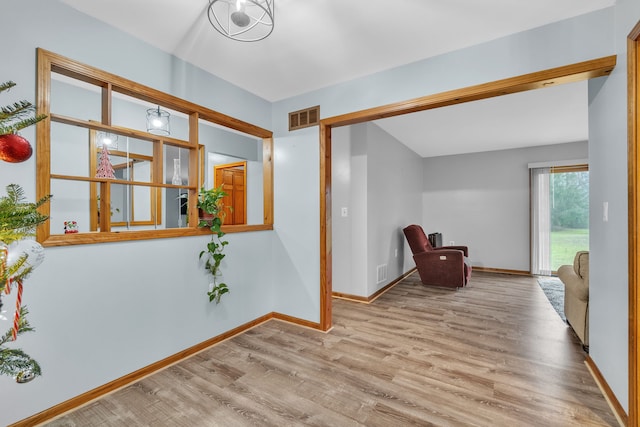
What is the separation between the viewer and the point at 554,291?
4363 millimetres

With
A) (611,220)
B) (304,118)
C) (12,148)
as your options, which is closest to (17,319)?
(12,148)

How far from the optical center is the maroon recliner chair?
4445 mm

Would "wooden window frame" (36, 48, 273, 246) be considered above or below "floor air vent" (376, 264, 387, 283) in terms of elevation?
above

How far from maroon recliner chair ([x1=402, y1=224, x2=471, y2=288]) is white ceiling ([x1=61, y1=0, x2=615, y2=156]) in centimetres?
229

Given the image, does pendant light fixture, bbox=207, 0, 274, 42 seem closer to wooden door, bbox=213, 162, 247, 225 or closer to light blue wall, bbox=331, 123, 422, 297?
light blue wall, bbox=331, 123, 422, 297

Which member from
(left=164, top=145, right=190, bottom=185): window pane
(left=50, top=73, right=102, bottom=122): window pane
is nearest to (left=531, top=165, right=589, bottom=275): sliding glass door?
(left=164, top=145, right=190, bottom=185): window pane

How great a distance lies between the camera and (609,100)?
1.83m

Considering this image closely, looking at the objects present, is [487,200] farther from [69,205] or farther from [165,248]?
[69,205]

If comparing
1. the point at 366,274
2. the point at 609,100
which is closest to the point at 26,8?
the point at 609,100

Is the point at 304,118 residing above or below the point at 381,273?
above

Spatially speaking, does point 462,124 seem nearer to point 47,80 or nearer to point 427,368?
point 427,368

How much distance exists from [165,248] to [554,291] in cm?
533

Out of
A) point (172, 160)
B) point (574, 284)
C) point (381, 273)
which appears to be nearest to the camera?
point (574, 284)

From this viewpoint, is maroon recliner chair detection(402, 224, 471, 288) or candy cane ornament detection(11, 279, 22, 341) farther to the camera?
maroon recliner chair detection(402, 224, 471, 288)
